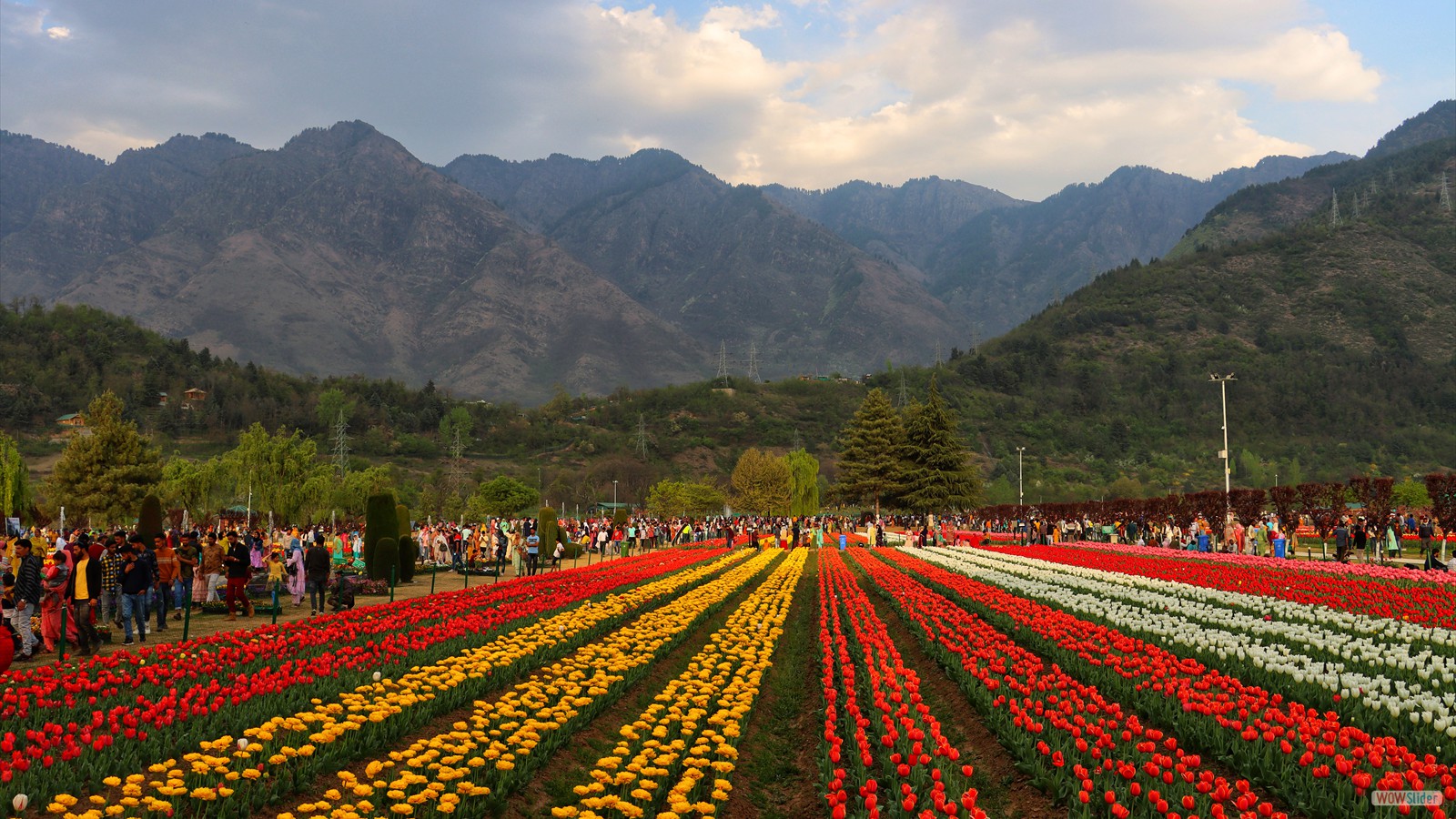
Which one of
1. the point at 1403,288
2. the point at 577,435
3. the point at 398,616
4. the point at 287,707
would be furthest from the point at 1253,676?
the point at 1403,288

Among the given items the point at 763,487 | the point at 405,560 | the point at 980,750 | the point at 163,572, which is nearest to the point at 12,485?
the point at 405,560

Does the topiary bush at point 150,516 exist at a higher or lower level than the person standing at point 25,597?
higher

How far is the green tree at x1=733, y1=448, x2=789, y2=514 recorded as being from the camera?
108 m

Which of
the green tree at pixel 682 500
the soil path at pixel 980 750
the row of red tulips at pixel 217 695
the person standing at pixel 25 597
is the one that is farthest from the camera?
the green tree at pixel 682 500

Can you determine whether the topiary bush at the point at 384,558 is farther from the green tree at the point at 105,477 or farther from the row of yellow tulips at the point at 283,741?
the green tree at the point at 105,477

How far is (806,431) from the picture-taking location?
188m

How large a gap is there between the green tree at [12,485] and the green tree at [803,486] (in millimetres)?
73254

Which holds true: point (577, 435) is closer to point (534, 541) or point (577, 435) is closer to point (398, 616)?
point (534, 541)

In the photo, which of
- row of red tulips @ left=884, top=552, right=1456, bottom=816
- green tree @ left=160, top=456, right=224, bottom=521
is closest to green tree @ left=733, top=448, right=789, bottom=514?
green tree @ left=160, top=456, right=224, bottom=521

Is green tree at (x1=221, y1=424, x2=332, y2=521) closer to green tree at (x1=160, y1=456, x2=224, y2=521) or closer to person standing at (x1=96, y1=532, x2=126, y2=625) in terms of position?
green tree at (x1=160, y1=456, x2=224, y2=521)

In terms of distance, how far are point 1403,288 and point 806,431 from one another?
119 metres

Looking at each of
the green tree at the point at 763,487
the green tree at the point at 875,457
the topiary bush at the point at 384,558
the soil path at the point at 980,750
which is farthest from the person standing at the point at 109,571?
the green tree at the point at 763,487

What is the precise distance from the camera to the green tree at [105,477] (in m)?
60.4

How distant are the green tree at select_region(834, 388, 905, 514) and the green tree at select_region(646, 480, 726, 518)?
60.8ft
